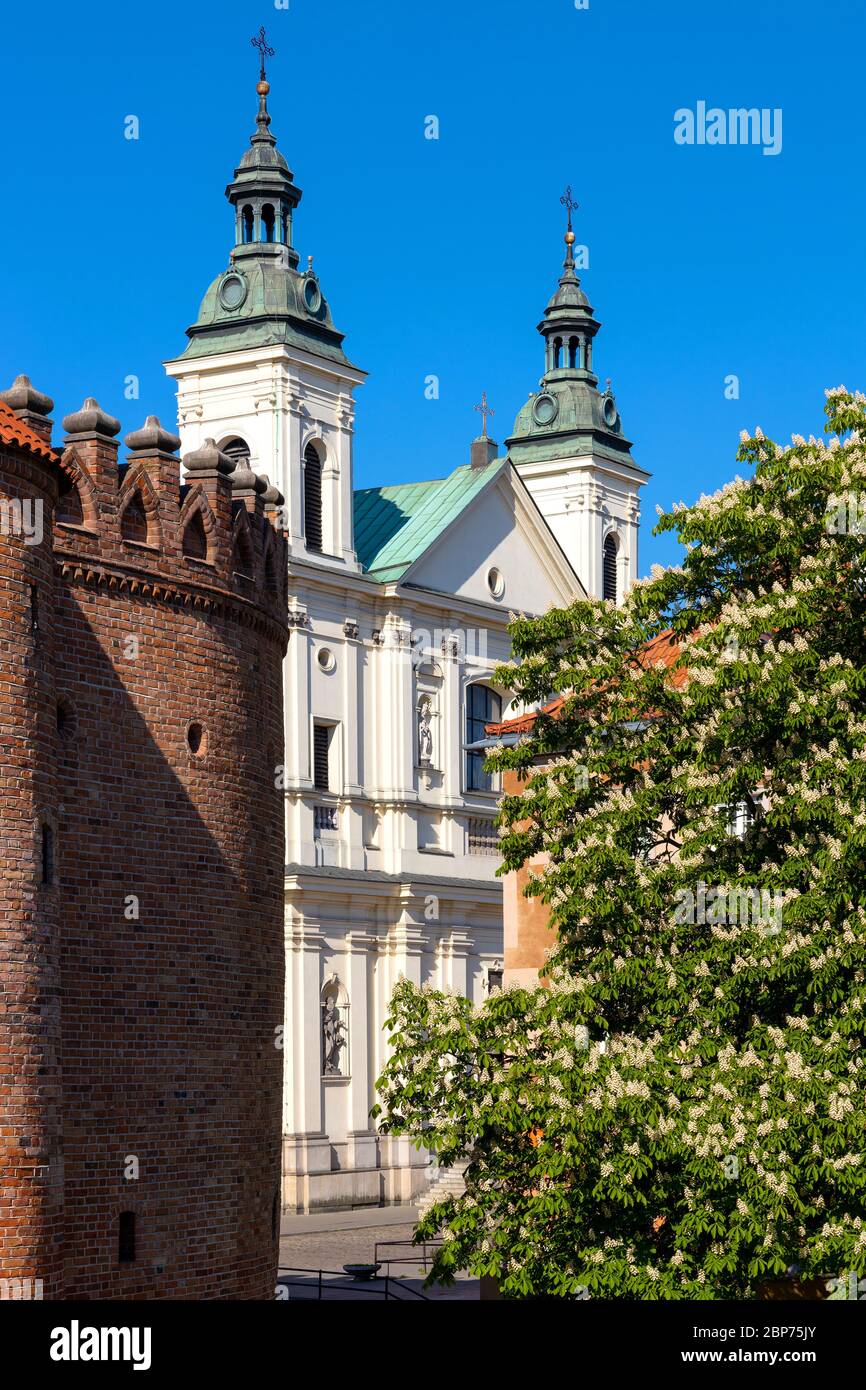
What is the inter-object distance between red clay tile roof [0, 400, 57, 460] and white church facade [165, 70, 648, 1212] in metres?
32.8

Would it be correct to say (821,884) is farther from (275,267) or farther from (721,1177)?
(275,267)

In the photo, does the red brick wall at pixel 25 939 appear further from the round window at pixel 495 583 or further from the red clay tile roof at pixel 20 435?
the round window at pixel 495 583

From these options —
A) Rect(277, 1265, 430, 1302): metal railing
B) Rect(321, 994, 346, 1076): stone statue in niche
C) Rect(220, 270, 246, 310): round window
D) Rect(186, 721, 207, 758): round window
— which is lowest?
Rect(277, 1265, 430, 1302): metal railing

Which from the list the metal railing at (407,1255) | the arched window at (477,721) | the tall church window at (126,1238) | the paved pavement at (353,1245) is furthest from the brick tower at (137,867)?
the arched window at (477,721)

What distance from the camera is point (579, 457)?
226 feet

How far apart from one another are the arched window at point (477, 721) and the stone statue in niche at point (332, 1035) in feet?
25.1

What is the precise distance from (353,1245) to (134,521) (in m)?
24.9

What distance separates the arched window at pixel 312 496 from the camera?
187 ft

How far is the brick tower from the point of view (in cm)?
2000

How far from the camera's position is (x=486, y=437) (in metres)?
65.1

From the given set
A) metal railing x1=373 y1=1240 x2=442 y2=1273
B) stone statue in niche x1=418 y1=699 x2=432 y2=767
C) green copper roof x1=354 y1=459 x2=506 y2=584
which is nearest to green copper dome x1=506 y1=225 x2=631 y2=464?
green copper roof x1=354 y1=459 x2=506 y2=584

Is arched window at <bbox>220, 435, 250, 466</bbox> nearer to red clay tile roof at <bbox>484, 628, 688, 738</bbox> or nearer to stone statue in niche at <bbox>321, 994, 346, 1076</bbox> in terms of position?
stone statue in niche at <bbox>321, 994, 346, 1076</bbox>

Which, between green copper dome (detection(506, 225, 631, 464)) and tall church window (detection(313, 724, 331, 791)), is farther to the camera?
green copper dome (detection(506, 225, 631, 464))

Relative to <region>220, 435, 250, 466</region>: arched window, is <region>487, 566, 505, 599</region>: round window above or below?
below
